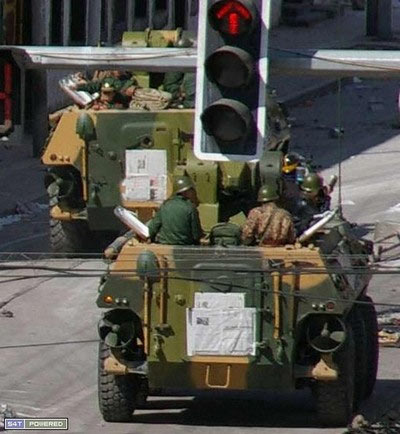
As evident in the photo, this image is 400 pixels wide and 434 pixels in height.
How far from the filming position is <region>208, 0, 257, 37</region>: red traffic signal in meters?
8.60

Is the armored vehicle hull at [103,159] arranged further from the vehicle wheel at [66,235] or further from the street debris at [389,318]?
the street debris at [389,318]

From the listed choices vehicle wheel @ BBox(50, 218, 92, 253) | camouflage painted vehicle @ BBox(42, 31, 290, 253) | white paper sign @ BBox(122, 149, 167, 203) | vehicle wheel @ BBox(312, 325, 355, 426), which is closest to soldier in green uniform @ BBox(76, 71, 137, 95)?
camouflage painted vehicle @ BBox(42, 31, 290, 253)

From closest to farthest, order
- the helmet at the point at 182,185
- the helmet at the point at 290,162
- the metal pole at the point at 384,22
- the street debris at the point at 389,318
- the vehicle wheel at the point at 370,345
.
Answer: the vehicle wheel at the point at 370,345 < the helmet at the point at 182,185 < the street debris at the point at 389,318 < the helmet at the point at 290,162 < the metal pole at the point at 384,22

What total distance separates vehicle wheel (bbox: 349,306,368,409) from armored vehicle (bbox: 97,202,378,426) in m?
0.51

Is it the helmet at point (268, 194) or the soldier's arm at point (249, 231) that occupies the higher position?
the helmet at point (268, 194)

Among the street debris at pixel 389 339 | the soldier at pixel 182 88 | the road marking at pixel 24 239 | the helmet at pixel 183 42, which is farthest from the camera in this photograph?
the road marking at pixel 24 239

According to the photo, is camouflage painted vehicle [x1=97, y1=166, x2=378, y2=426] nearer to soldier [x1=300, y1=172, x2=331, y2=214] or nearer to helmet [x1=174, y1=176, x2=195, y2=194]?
helmet [x1=174, y1=176, x2=195, y2=194]

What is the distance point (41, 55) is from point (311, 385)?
4896 mm

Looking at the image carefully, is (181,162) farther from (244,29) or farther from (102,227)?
(244,29)

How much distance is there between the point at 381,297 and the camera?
1881cm

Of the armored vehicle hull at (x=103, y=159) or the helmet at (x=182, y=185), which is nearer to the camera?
the helmet at (x=182, y=185)

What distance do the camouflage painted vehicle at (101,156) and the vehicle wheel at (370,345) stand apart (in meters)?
5.08

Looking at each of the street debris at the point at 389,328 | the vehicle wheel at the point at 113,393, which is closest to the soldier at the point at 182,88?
the street debris at the point at 389,328

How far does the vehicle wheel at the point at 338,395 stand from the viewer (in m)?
13.4
